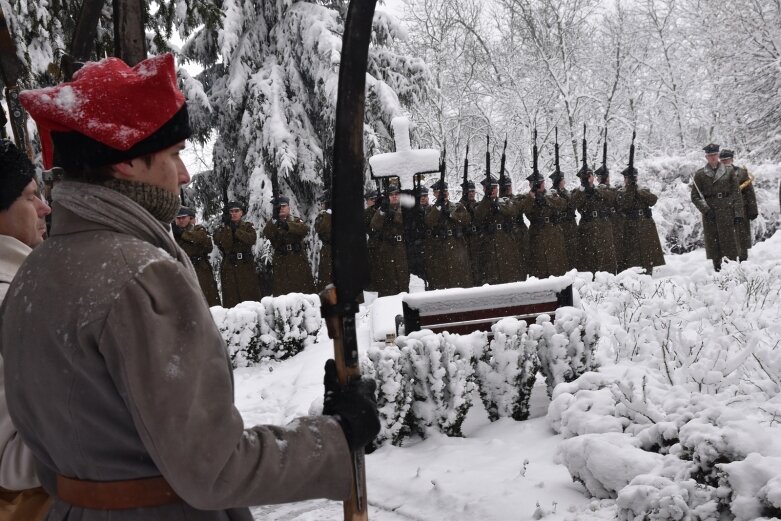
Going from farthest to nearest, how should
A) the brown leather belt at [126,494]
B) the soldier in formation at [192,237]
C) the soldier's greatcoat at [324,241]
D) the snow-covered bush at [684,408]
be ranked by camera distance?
the soldier's greatcoat at [324,241] < the soldier in formation at [192,237] < the snow-covered bush at [684,408] < the brown leather belt at [126,494]

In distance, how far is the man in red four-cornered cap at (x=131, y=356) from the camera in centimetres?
116

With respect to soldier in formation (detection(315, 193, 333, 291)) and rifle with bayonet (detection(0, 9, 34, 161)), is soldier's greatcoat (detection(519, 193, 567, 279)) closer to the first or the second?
soldier in formation (detection(315, 193, 333, 291))

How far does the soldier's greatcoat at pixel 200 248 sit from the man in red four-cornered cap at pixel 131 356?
9.11 meters

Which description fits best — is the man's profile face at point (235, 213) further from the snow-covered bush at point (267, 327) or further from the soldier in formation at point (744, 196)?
the soldier in formation at point (744, 196)

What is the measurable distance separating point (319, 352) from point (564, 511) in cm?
484

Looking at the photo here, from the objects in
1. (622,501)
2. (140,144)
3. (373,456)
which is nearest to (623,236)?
(373,456)

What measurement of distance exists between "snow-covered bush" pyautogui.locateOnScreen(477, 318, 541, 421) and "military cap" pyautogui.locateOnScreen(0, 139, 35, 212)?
132 inches

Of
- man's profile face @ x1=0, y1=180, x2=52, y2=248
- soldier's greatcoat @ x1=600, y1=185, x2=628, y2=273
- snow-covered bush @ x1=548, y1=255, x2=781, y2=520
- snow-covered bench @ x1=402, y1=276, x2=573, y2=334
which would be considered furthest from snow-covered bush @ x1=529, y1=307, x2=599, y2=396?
soldier's greatcoat @ x1=600, y1=185, x2=628, y2=273

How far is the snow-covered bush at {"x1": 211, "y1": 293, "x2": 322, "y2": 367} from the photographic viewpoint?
7.90m

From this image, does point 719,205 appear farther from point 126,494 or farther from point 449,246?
point 126,494

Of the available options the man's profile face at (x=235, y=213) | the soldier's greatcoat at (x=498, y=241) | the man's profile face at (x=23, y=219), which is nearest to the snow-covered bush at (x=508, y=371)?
the man's profile face at (x=23, y=219)

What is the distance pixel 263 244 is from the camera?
15.5 metres

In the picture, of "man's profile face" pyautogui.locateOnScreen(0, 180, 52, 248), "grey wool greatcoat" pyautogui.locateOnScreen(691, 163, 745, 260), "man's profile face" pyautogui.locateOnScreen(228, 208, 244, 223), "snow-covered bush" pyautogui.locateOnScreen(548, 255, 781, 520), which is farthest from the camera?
"grey wool greatcoat" pyautogui.locateOnScreen(691, 163, 745, 260)

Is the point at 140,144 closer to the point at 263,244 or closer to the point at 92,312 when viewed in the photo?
the point at 92,312
